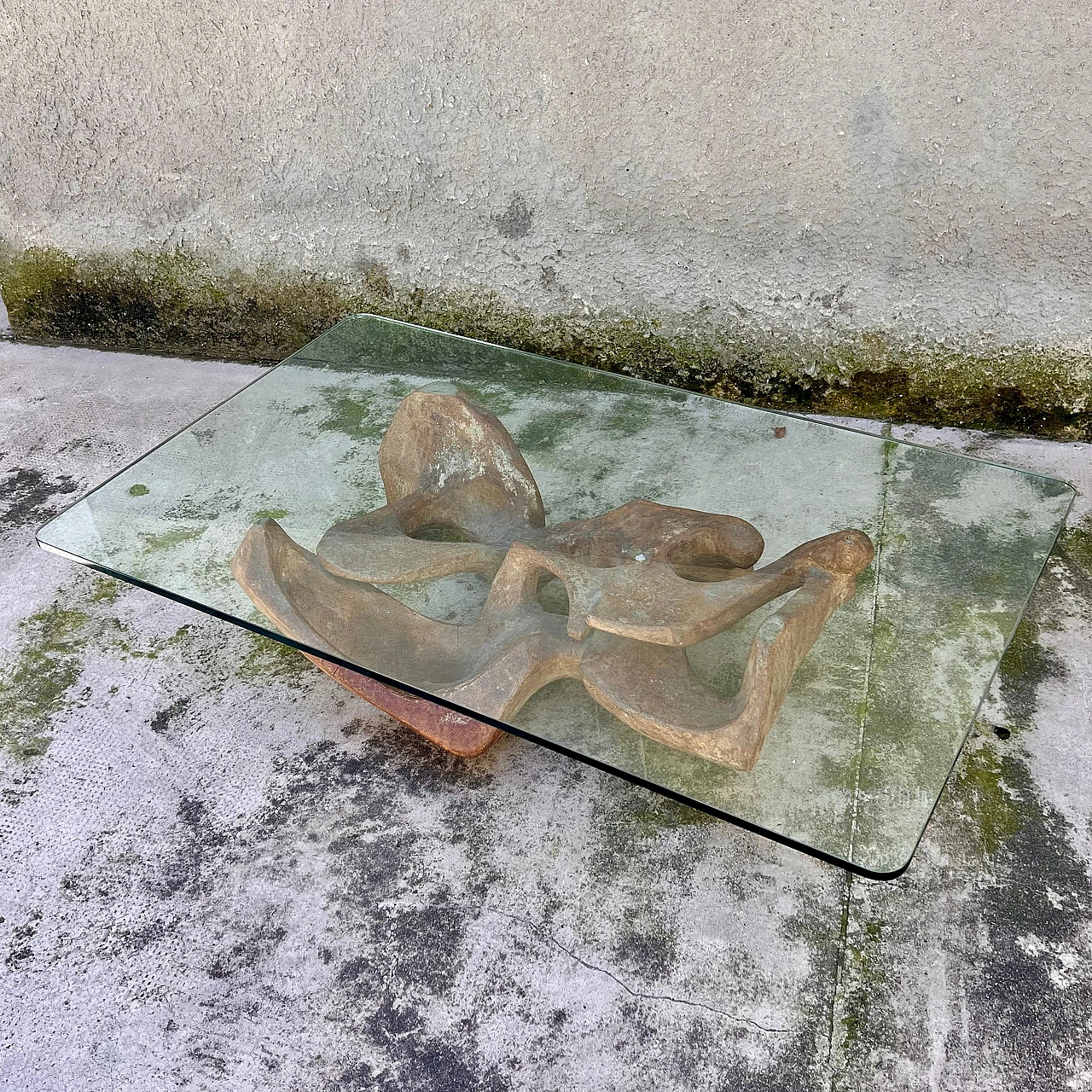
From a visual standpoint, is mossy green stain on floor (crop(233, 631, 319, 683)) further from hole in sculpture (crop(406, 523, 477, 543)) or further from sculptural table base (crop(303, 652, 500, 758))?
hole in sculpture (crop(406, 523, 477, 543))

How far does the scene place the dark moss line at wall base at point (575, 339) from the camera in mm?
2246

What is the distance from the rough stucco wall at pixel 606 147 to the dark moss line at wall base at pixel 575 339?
5 cm

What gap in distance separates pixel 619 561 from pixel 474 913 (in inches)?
20.3

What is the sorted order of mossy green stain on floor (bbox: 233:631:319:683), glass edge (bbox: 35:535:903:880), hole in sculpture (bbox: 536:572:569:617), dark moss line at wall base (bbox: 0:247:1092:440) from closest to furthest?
glass edge (bbox: 35:535:903:880), hole in sculpture (bbox: 536:572:569:617), mossy green stain on floor (bbox: 233:631:319:683), dark moss line at wall base (bbox: 0:247:1092:440)

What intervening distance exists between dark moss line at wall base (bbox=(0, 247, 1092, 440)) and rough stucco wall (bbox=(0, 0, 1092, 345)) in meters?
→ 0.05

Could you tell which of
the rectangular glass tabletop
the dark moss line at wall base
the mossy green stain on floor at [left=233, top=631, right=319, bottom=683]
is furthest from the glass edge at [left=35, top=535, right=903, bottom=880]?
the dark moss line at wall base

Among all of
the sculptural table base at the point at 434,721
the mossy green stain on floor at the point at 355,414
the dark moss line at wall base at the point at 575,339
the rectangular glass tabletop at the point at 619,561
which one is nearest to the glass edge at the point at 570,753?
the rectangular glass tabletop at the point at 619,561

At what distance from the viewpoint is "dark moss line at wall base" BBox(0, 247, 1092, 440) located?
225cm

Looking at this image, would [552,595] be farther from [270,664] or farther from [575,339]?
[575,339]

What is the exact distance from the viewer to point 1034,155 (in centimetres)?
200

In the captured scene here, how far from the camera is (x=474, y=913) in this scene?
135 centimetres

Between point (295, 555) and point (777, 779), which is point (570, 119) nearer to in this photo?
point (295, 555)

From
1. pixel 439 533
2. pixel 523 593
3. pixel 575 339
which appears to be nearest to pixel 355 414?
pixel 439 533

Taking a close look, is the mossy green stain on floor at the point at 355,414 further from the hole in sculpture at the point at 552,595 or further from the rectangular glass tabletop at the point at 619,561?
the hole in sculpture at the point at 552,595
